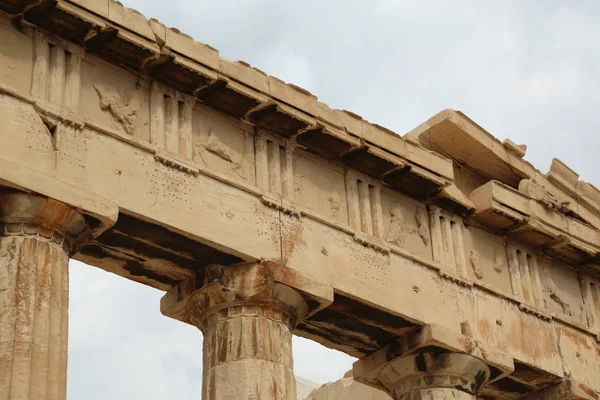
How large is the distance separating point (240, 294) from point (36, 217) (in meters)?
3.08

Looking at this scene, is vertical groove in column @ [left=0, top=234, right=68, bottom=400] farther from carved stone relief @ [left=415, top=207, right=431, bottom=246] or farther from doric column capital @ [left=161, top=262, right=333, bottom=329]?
carved stone relief @ [left=415, top=207, right=431, bottom=246]

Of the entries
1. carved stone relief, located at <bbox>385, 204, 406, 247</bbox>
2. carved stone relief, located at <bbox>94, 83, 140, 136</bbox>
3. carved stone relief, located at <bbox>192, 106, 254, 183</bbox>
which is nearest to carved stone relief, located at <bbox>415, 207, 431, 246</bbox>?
carved stone relief, located at <bbox>385, 204, 406, 247</bbox>

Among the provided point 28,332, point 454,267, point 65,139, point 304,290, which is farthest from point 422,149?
point 28,332

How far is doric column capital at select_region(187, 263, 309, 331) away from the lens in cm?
1700

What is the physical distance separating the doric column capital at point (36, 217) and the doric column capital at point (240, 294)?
2.37 metres

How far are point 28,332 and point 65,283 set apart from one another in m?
0.93

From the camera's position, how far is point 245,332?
16.9 meters

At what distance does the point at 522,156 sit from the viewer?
2155 cm

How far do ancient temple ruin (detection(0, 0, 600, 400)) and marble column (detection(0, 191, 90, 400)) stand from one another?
0.07 ft

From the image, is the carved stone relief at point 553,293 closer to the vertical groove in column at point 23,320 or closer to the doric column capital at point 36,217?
the doric column capital at point 36,217

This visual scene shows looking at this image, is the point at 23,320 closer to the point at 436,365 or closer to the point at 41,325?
the point at 41,325

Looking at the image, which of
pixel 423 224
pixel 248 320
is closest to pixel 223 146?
pixel 248 320

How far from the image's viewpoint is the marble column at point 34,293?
14016 mm

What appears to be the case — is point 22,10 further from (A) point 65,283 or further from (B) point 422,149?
(B) point 422,149
